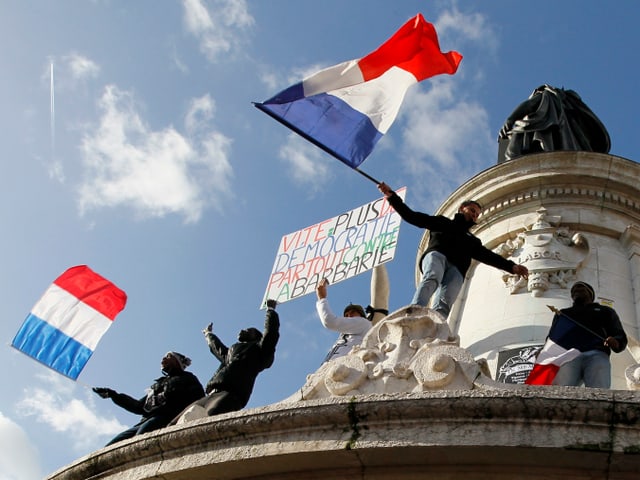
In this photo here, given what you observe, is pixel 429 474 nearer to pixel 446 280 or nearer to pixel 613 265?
pixel 446 280

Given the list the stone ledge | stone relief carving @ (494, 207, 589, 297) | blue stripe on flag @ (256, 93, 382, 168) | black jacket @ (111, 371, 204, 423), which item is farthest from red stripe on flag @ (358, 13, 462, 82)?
the stone ledge

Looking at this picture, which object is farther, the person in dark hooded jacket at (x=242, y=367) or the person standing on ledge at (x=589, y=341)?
the person in dark hooded jacket at (x=242, y=367)

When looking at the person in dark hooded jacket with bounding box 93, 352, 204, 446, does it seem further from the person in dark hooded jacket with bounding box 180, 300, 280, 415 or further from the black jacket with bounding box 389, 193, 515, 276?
the black jacket with bounding box 389, 193, 515, 276

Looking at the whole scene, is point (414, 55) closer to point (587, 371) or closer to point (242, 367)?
point (242, 367)

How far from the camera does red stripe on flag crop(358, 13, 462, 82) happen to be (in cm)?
1367

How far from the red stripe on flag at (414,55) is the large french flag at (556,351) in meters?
5.62

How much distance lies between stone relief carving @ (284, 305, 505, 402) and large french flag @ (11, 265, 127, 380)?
18.0ft

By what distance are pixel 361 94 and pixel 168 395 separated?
207 inches

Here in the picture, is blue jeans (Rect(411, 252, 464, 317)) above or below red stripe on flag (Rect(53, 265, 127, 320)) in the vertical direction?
below

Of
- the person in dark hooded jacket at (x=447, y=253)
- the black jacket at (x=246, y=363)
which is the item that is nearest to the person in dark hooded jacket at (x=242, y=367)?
the black jacket at (x=246, y=363)

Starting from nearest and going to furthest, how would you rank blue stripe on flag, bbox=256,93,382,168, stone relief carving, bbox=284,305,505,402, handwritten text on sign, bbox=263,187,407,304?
1. stone relief carving, bbox=284,305,505,402
2. blue stripe on flag, bbox=256,93,382,168
3. handwritten text on sign, bbox=263,187,407,304

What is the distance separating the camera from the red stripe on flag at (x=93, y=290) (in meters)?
13.8

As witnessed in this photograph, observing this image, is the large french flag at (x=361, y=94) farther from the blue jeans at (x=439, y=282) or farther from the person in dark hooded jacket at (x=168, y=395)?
the person in dark hooded jacket at (x=168, y=395)

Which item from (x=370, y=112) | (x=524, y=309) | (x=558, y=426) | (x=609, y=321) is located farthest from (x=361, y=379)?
(x=370, y=112)
